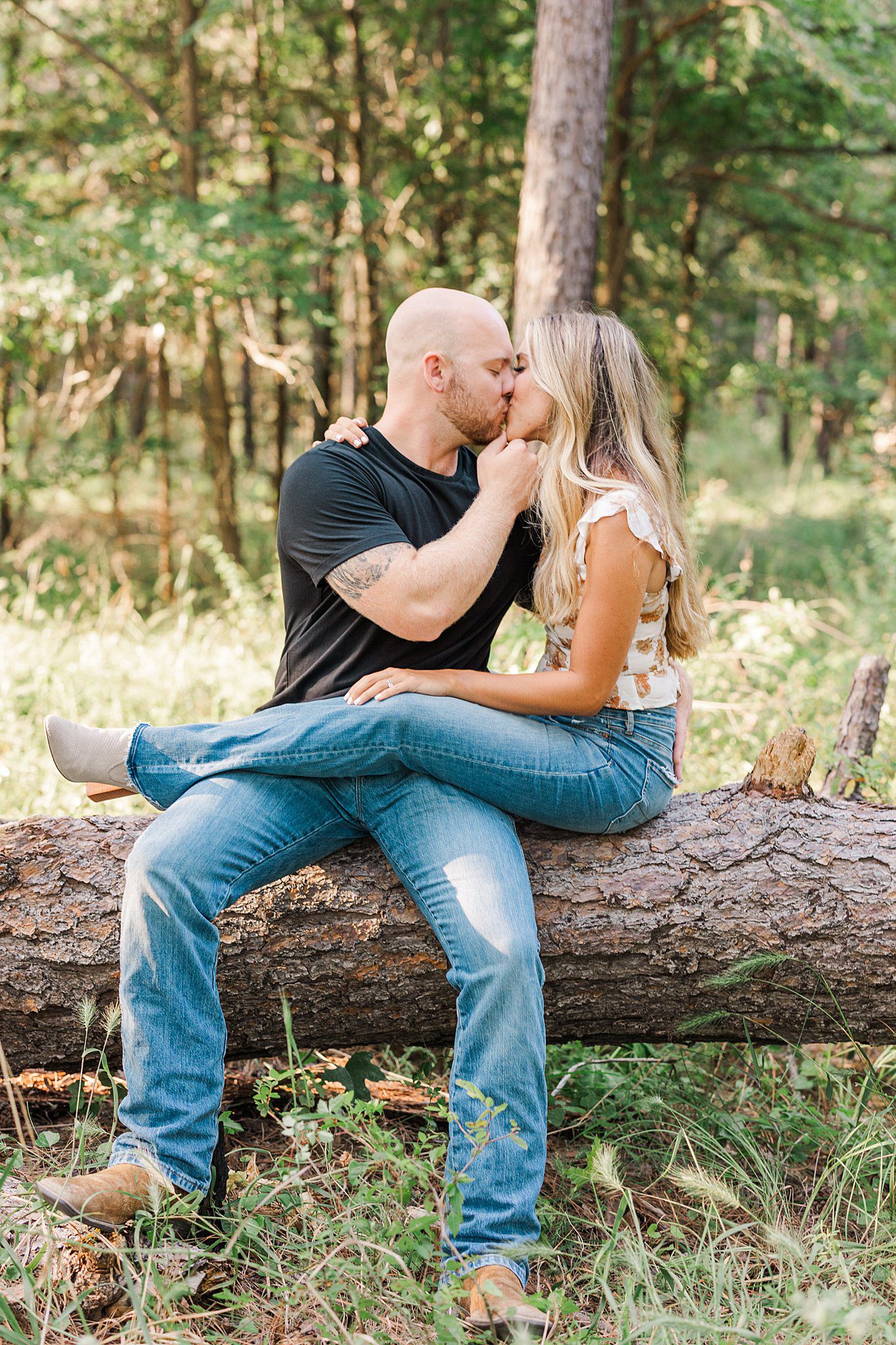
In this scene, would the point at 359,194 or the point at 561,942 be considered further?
the point at 359,194

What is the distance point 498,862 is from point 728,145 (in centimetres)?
1061

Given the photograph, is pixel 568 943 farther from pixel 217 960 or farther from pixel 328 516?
pixel 328 516

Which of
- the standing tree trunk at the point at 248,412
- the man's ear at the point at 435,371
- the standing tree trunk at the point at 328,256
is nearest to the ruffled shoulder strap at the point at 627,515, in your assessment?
the man's ear at the point at 435,371

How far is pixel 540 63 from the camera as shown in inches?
231

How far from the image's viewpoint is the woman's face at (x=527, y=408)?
2.90m

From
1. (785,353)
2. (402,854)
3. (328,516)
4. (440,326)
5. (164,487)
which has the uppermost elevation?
(785,353)

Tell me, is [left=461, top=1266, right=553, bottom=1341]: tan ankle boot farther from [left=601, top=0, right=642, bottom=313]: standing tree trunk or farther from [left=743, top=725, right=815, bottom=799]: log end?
[left=601, top=0, right=642, bottom=313]: standing tree trunk

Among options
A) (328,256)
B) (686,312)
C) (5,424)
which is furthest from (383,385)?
(5,424)

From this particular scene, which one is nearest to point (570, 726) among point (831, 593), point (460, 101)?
point (831, 593)

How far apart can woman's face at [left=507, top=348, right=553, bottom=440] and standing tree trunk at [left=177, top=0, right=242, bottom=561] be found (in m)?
5.32

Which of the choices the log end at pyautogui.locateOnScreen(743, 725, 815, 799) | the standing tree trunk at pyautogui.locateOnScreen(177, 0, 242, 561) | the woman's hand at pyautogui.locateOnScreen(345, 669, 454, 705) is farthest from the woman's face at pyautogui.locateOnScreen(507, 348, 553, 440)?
the standing tree trunk at pyautogui.locateOnScreen(177, 0, 242, 561)

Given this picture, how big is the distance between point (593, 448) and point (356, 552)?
723mm

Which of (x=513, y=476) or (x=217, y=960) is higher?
(x=513, y=476)

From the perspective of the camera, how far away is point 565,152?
575 cm
